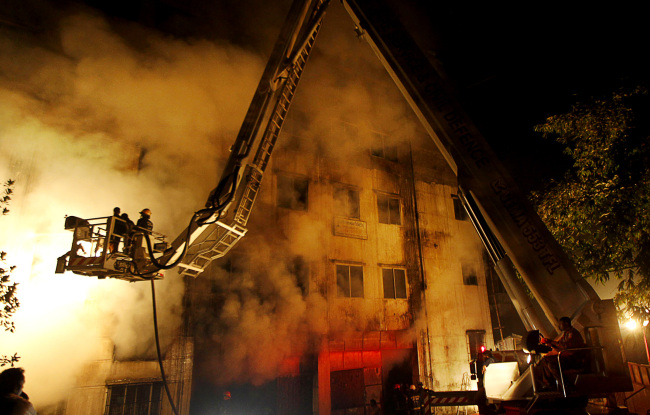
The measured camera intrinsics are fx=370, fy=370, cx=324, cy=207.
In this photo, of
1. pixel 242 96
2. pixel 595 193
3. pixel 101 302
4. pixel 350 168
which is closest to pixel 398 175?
pixel 350 168

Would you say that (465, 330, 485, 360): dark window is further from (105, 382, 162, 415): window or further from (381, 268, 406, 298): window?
(105, 382, 162, 415): window

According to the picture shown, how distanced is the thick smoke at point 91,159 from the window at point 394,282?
7.59 meters

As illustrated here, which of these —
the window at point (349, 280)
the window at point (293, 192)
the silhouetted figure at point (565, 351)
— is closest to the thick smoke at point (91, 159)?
the window at point (293, 192)

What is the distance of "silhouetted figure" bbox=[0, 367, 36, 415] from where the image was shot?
11.5ft

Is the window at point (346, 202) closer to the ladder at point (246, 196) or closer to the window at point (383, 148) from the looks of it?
the window at point (383, 148)

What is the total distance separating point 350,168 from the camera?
47.6 feet

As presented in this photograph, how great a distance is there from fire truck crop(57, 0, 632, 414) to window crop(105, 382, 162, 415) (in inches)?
179

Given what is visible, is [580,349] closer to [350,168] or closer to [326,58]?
[350,168]

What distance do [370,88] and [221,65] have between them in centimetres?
636

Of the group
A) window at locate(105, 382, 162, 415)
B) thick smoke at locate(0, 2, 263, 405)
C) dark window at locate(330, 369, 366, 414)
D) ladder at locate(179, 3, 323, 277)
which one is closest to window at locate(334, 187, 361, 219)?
thick smoke at locate(0, 2, 263, 405)

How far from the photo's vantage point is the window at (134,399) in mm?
8656

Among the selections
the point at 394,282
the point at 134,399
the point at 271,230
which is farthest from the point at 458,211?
the point at 134,399

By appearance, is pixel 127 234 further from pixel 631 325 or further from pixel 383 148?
pixel 631 325

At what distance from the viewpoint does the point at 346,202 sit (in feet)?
46.5
